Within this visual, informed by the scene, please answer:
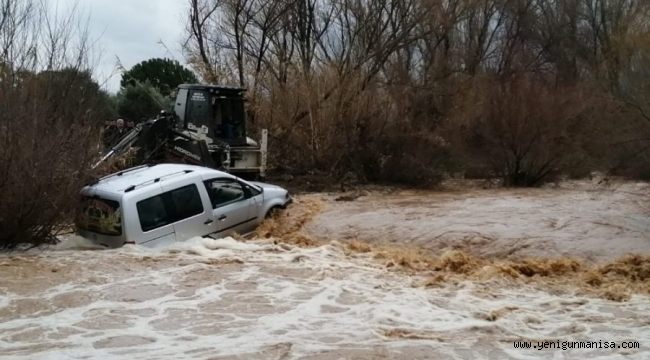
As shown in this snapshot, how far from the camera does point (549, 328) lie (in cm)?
762

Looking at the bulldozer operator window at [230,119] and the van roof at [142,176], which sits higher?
the bulldozer operator window at [230,119]

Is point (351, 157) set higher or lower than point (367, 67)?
lower

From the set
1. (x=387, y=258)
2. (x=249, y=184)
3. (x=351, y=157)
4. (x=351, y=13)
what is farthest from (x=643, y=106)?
(x=351, y=13)

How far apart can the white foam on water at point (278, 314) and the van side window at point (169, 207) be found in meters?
0.61

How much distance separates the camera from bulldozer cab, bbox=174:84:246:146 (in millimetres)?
19734

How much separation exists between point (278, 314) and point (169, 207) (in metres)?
4.40

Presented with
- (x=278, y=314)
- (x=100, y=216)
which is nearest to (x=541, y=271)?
(x=278, y=314)

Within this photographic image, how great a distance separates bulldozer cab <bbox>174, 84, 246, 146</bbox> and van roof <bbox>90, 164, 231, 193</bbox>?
6.51 metres

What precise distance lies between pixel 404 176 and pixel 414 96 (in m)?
3.27

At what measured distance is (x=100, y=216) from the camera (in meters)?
11.8

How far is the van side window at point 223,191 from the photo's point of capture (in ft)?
41.5

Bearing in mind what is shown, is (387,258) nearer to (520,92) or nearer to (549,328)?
(549,328)

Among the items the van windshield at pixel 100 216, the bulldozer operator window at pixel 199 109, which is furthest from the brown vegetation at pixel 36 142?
the bulldozer operator window at pixel 199 109

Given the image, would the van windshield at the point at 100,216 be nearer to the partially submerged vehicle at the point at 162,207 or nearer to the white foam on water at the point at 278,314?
the partially submerged vehicle at the point at 162,207
